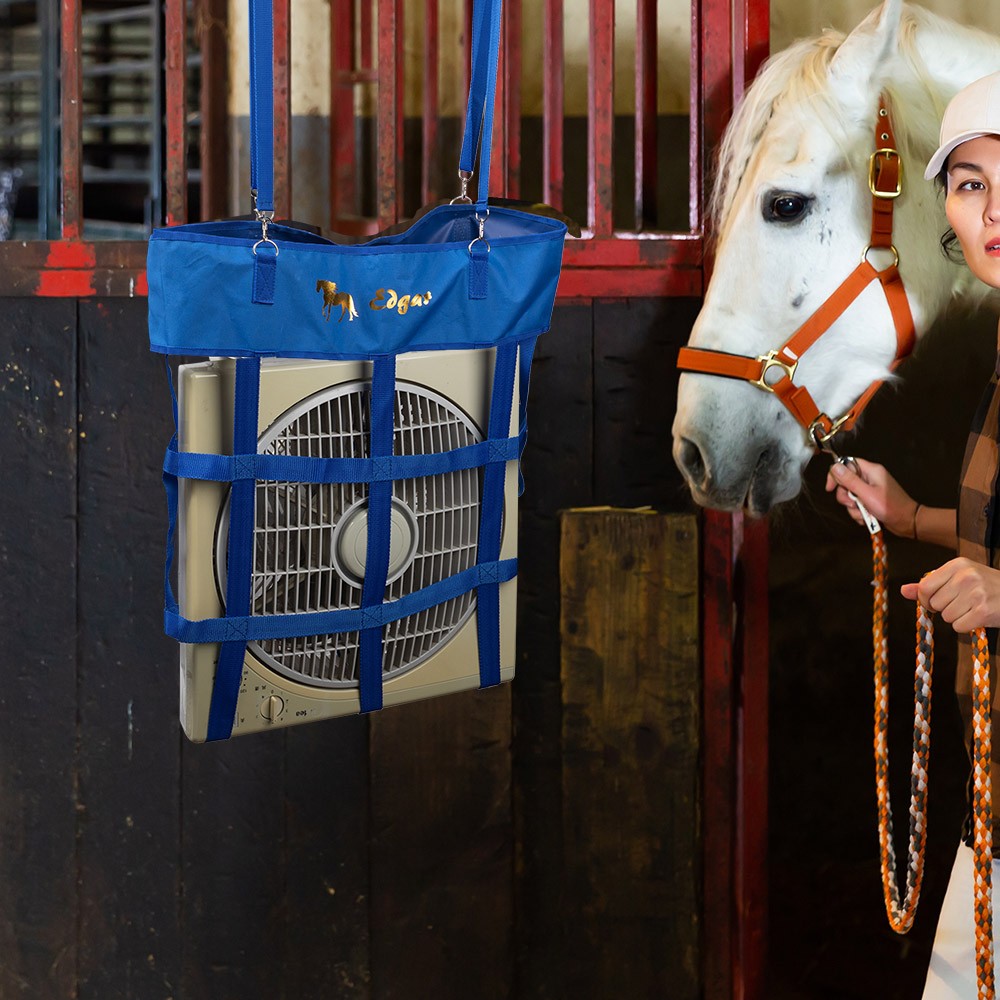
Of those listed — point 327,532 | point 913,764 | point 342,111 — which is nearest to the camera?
point 327,532

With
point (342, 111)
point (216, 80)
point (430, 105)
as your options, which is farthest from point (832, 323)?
point (216, 80)

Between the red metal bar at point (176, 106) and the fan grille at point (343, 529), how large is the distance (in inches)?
20.1

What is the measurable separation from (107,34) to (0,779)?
3847 mm

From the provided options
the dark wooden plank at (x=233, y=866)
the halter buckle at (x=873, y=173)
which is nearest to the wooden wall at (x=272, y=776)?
the dark wooden plank at (x=233, y=866)

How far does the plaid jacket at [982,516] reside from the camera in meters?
1.11

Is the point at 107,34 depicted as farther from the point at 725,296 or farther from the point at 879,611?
the point at 879,611

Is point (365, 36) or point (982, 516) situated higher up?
Answer: point (365, 36)

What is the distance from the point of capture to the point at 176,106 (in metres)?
1.44

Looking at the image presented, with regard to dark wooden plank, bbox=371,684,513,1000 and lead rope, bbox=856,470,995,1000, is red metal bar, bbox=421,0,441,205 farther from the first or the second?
lead rope, bbox=856,470,995,1000

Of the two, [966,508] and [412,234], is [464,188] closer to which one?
[412,234]

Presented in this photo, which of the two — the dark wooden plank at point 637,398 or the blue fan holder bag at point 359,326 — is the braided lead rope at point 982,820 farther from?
the dark wooden plank at point 637,398

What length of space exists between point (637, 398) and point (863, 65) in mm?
500

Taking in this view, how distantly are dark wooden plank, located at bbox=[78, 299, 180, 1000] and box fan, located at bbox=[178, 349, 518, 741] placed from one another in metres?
0.47

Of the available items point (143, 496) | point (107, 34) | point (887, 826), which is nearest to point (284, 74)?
point (143, 496)
